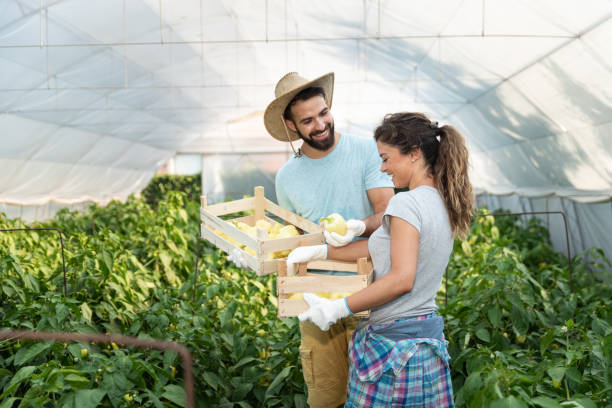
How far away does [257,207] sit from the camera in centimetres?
259

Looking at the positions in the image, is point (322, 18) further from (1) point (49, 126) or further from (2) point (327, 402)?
(2) point (327, 402)

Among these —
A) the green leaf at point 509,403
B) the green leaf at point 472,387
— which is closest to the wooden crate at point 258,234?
the green leaf at point 472,387

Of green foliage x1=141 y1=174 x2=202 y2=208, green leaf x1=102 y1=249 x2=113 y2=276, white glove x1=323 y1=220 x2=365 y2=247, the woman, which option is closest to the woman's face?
the woman

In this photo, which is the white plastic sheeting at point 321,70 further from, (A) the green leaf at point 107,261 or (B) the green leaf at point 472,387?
(A) the green leaf at point 107,261

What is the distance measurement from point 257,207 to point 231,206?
126mm

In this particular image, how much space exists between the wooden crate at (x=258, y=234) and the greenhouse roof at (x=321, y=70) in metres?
2.49

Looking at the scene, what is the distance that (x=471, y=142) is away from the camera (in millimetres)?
10164

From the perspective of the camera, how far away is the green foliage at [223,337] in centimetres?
202

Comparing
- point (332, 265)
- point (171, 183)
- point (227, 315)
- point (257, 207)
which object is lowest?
point (227, 315)

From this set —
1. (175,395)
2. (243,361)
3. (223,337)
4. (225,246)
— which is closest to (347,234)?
(225,246)

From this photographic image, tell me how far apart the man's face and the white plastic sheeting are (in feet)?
9.00

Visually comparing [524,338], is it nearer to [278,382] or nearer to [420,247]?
[278,382]

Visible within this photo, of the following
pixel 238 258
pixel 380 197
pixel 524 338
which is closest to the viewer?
pixel 238 258

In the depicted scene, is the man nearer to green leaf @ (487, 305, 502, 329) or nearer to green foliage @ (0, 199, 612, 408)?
green foliage @ (0, 199, 612, 408)
